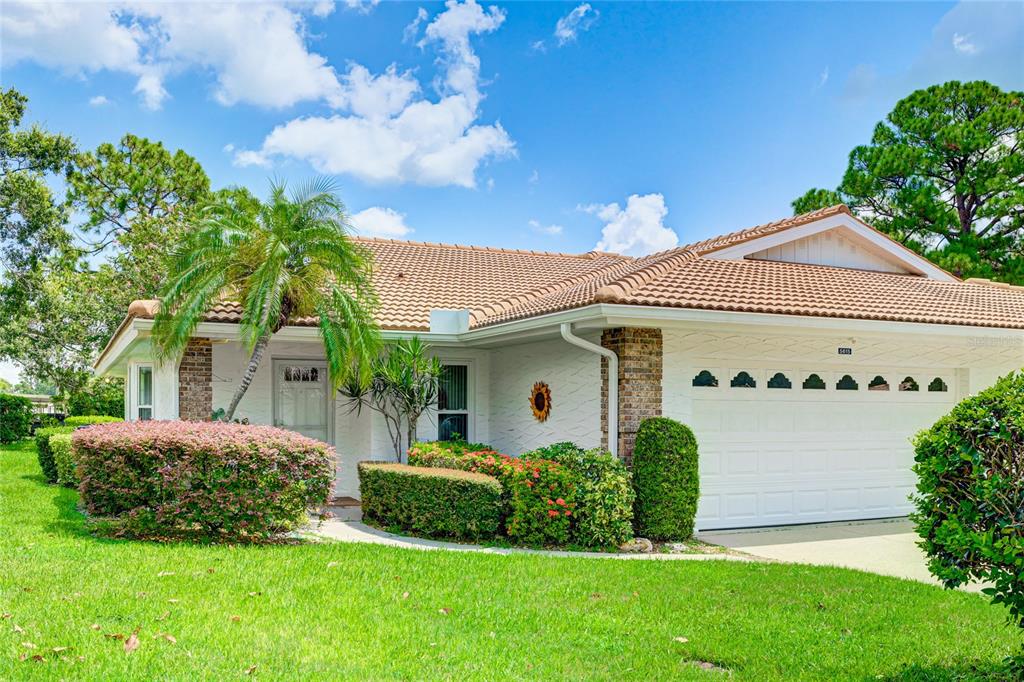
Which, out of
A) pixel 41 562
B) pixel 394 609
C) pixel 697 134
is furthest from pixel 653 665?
pixel 697 134

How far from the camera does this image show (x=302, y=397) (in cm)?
1330

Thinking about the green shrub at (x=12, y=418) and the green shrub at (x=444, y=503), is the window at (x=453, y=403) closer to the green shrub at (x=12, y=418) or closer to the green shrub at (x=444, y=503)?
the green shrub at (x=444, y=503)

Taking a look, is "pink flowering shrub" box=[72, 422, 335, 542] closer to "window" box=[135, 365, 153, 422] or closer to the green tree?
"window" box=[135, 365, 153, 422]

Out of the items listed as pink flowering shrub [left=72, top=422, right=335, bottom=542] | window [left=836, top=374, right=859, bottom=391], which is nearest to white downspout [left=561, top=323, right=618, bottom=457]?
pink flowering shrub [left=72, top=422, right=335, bottom=542]

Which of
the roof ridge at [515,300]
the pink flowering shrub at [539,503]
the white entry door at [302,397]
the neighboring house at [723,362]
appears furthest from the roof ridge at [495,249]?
the pink flowering shrub at [539,503]

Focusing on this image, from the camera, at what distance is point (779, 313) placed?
10094 millimetres

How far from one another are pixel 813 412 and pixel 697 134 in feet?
22.7

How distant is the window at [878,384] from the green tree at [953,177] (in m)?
16.4

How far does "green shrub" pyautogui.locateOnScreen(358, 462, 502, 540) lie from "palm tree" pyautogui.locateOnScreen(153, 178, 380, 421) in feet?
6.58

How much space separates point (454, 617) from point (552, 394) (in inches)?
248

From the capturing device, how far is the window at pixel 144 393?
15164 millimetres

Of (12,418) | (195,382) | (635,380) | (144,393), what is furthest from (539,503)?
(12,418)

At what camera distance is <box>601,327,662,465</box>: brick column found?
32.9ft

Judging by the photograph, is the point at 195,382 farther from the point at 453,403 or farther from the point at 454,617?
the point at 454,617
